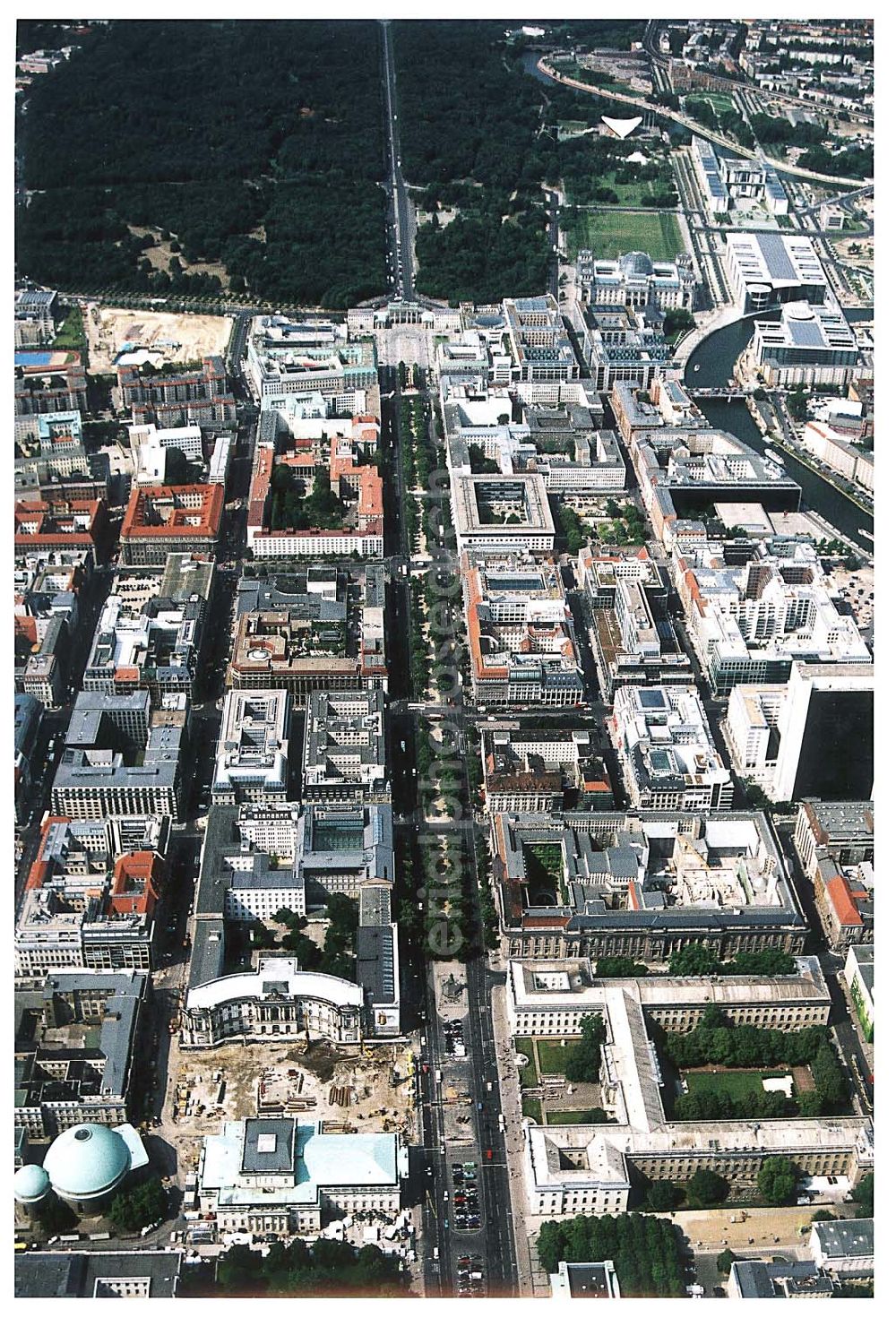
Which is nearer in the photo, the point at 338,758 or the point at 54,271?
the point at 338,758

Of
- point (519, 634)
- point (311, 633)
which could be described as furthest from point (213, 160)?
point (519, 634)

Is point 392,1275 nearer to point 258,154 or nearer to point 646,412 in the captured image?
point 646,412

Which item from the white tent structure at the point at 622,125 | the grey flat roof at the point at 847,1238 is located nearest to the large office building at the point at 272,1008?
the grey flat roof at the point at 847,1238

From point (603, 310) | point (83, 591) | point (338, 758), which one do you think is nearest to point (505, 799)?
point (338, 758)

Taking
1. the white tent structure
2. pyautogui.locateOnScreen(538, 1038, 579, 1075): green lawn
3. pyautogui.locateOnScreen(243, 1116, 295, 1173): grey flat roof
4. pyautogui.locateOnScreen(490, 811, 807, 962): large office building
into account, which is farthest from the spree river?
pyautogui.locateOnScreen(243, 1116, 295, 1173): grey flat roof

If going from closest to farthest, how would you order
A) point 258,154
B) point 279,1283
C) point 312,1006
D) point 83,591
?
point 279,1283, point 312,1006, point 83,591, point 258,154

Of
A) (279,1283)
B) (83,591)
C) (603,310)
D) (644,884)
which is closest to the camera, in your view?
(279,1283)

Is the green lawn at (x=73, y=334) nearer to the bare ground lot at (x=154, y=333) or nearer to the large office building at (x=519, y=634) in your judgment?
the bare ground lot at (x=154, y=333)

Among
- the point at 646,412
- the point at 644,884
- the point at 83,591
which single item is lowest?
the point at 644,884
